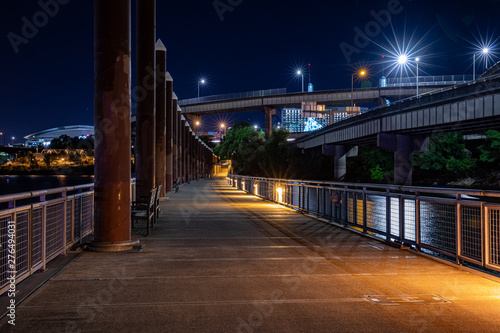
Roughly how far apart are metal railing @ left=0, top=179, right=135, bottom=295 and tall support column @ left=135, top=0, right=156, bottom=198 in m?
11.7

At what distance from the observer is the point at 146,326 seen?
4.53m

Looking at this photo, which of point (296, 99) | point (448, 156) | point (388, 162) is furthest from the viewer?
point (296, 99)

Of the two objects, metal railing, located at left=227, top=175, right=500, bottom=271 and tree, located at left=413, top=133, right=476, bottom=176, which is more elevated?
tree, located at left=413, top=133, right=476, bottom=176

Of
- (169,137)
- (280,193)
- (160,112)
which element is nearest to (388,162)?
(169,137)

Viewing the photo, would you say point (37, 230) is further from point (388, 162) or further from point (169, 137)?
point (388, 162)

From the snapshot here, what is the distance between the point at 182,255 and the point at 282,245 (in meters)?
2.29

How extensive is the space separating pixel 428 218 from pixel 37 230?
7.61 metres

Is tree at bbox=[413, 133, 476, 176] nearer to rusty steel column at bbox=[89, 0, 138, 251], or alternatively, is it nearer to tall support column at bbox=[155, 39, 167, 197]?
tall support column at bbox=[155, 39, 167, 197]

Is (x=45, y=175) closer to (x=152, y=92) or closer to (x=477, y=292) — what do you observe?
(x=152, y=92)

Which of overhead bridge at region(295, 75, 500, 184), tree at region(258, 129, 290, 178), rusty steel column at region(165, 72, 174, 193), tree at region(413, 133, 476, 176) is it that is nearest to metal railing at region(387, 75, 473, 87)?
tree at region(413, 133, 476, 176)

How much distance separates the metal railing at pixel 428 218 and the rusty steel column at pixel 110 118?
18.1 ft

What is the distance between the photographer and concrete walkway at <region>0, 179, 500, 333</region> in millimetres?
4660

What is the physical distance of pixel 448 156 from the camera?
220 feet

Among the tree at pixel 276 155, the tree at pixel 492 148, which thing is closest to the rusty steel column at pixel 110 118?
the tree at pixel 492 148
